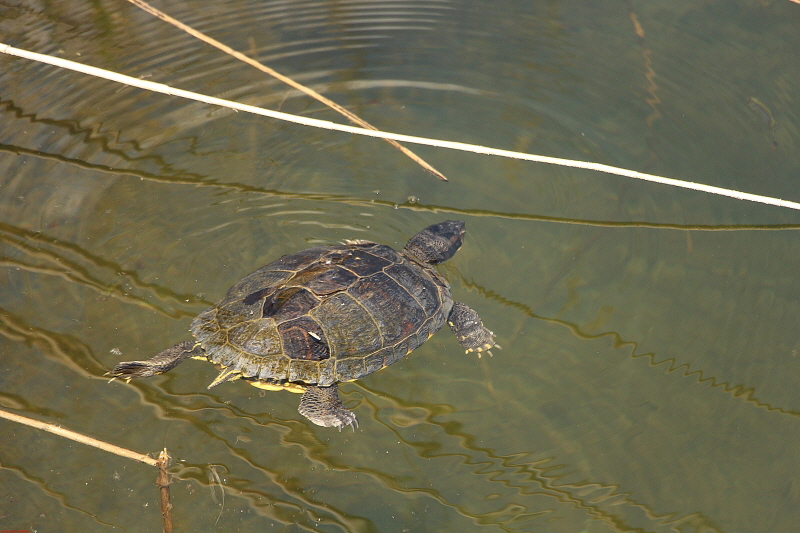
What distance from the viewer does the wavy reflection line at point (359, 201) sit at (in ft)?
12.2

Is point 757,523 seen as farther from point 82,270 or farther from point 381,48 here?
point 381,48

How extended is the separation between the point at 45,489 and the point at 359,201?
2300 millimetres

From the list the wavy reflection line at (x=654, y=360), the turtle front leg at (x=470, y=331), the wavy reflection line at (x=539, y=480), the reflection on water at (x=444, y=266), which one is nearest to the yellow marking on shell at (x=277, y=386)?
the reflection on water at (x=444, y=266)

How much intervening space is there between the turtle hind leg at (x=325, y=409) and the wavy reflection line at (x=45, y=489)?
0.92 m

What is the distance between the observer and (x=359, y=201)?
380cm

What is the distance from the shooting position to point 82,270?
132 inches

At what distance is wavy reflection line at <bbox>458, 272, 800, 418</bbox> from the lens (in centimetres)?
297

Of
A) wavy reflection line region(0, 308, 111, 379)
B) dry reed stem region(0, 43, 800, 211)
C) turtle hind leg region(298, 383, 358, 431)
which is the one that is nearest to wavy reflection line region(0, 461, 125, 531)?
wavy reflection line region(0, 308, 111, 379)

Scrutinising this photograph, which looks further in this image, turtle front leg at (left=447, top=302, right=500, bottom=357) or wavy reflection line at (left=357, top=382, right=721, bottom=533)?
turtle front leg at (left=447, top=302, right=500, bottom=357)

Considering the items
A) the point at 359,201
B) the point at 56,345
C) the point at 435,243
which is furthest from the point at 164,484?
the point at 359,201

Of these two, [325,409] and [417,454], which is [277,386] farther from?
[417,454]

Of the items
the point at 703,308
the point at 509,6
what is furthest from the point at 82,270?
the point at 509,6

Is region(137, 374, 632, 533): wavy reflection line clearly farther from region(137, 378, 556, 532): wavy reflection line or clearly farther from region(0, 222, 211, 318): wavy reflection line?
region(0, 222, 211, 318): wavy reflection line

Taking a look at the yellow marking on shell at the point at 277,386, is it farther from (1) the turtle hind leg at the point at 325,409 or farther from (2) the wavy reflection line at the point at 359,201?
(2) the wavy reflection line at the point at 359,201
